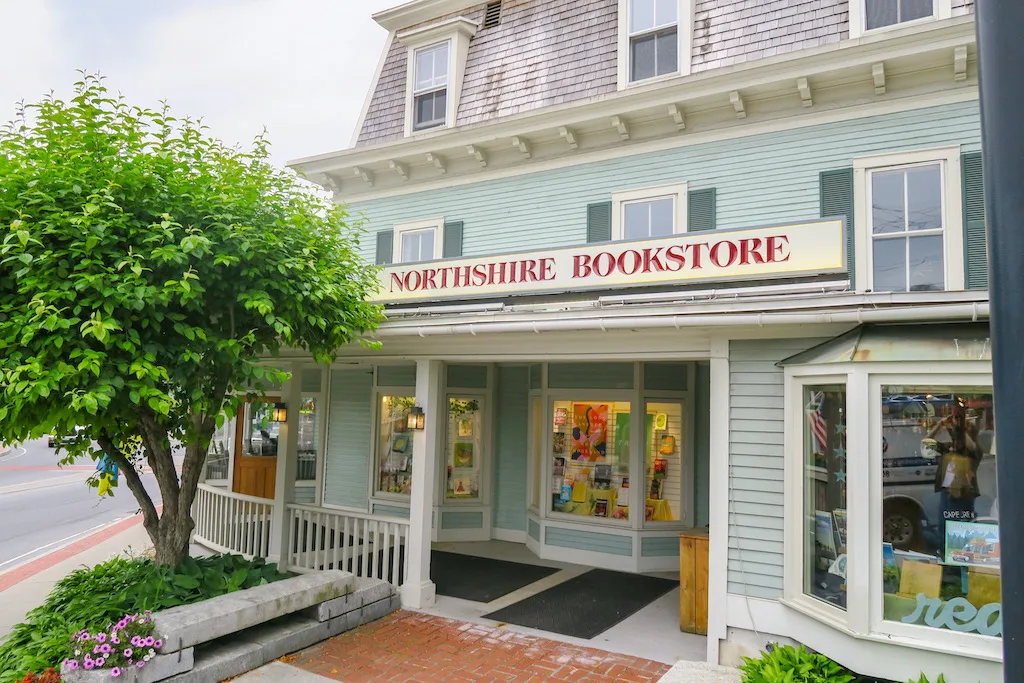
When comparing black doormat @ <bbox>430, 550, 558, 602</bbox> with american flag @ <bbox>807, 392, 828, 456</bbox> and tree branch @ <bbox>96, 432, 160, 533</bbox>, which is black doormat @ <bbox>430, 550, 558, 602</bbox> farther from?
american flag @ <bbox>807, 392, 828, 456</bbox>

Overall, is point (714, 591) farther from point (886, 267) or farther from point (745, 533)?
point (886, 267)

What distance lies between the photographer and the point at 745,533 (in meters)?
6.02

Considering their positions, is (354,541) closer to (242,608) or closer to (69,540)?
(242,608)

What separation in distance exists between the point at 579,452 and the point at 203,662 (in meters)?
5.64

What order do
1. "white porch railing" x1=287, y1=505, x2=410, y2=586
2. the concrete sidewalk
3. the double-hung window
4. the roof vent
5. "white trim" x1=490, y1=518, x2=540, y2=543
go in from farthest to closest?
the roof vent → "white trim" x1=490, y1=518, x2=540, y2=543 → the double-hung window → the concrete sidewalk → "white porch railing" x1=287, y1=505, x2=410, y2=586

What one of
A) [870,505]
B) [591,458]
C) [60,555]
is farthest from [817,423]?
[60,555]

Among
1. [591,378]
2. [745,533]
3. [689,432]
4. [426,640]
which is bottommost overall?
[426,640]

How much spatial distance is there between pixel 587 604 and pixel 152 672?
4.45 meters

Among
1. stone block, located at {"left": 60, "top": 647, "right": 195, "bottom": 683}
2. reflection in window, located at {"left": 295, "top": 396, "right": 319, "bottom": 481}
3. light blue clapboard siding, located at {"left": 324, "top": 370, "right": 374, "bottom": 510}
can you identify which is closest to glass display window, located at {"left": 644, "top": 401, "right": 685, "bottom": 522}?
light blue clapboard siding, located at {"left": 324, "top": 370, "right": 374, "bottom": 510}

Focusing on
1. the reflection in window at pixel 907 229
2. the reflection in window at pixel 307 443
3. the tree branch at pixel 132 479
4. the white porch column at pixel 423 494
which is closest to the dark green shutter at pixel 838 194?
the reflection in window at pixel 907 229

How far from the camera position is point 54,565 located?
34.0 ft

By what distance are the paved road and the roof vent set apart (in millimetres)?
9489

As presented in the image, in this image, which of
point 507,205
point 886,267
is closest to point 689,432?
point 886,267

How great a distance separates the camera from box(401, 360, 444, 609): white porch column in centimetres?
773
